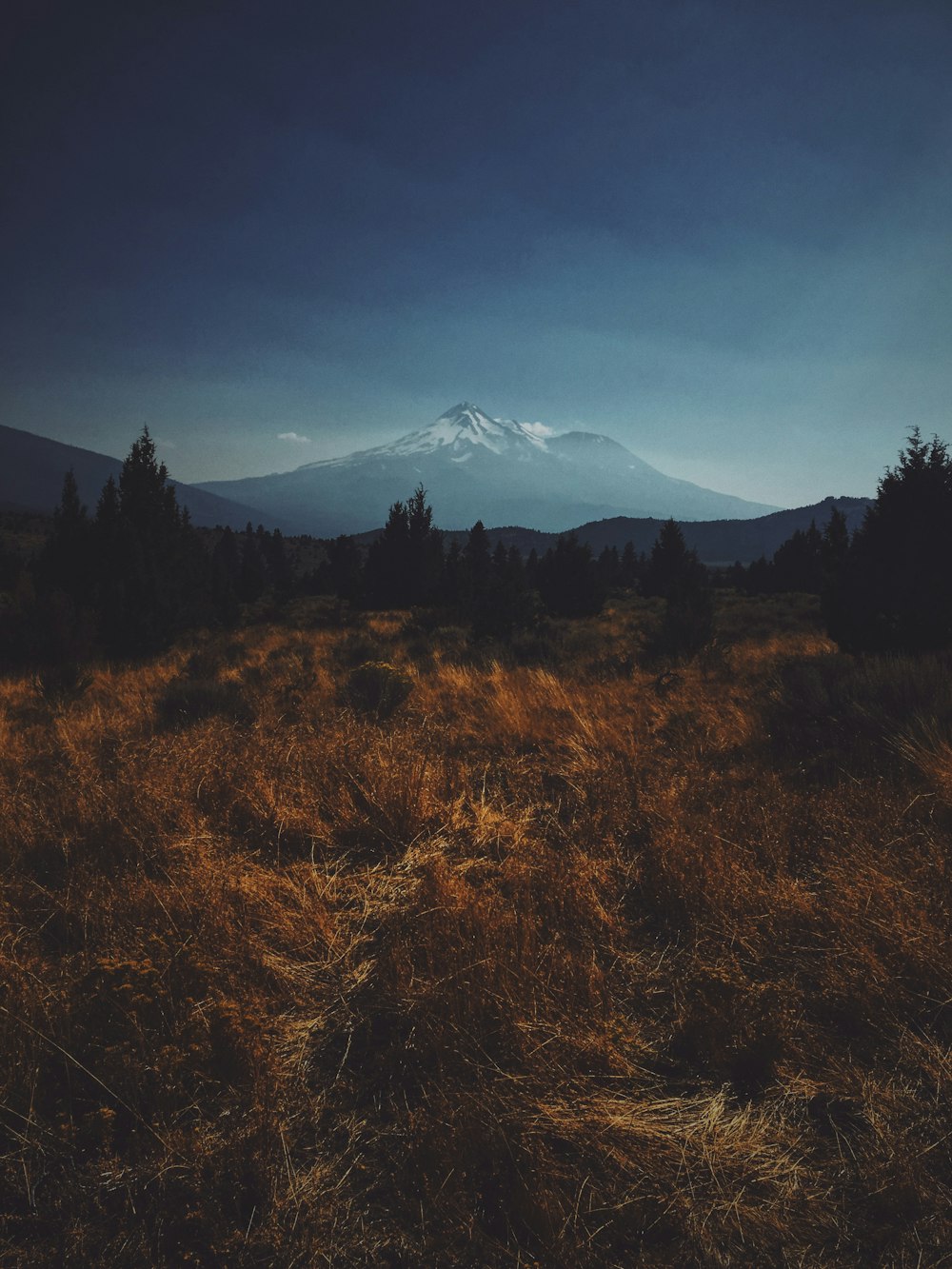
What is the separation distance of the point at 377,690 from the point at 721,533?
200751 mm

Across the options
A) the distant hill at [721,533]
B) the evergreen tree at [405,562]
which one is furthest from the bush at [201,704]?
the distant hill at [721,533]

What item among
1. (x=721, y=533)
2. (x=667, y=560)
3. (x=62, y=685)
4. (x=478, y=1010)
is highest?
(x=721, y=533)

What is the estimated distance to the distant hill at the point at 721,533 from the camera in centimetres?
15912

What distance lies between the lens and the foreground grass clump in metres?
1.28

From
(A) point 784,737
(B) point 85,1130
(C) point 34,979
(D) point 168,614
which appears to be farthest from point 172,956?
(D) point 168,614

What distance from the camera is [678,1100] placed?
1564 millimetres

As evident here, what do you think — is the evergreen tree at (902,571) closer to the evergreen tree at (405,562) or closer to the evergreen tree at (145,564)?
the evergreen tree at (145,564)

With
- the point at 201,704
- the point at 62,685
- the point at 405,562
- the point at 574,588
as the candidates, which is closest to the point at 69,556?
the point at 62,685

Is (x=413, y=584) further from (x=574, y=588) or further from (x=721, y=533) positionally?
(x=721, y=533)

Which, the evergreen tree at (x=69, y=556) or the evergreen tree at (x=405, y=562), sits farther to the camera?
the evergreen tree at (x=405, y=562)

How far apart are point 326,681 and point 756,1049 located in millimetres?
7275

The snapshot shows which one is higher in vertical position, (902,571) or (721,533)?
(721,533)

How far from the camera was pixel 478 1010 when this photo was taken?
71.7 inches

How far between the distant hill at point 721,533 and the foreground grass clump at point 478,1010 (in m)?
148
